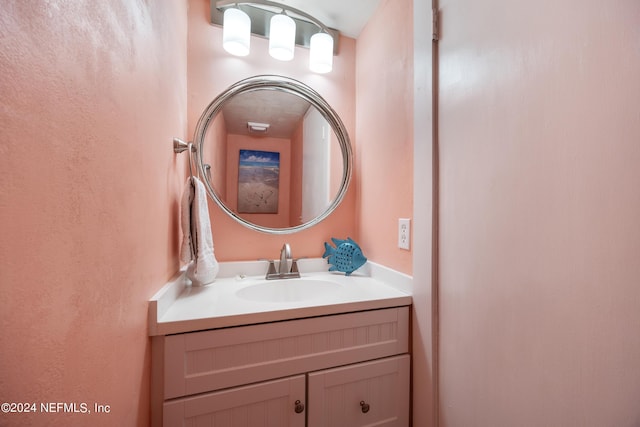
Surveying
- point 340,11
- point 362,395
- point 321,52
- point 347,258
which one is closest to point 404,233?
point 347,258

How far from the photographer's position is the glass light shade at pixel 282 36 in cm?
114

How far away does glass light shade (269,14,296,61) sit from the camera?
114 cm

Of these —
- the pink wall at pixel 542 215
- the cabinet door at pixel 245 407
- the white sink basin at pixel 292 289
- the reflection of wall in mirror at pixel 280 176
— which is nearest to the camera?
the pink wall at pixel 542 215

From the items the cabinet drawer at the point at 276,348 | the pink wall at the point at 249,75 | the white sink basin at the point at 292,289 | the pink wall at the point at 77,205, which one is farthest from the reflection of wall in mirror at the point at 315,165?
the pink wall at the point at 77,205

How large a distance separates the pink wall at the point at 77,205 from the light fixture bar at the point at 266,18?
63cm

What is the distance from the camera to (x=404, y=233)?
957 millimetres

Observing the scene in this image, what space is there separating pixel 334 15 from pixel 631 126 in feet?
4.11

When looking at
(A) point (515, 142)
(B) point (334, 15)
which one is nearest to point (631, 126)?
(A) point (515, 142)

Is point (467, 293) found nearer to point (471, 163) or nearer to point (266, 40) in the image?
point (471, 163)

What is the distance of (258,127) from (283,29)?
459 mm

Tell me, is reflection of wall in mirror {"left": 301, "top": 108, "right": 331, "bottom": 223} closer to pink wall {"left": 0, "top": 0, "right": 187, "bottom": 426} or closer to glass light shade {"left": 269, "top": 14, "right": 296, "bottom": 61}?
glass light shade {"left": 269, "top": 14, "right": 296, "bottom": 61}

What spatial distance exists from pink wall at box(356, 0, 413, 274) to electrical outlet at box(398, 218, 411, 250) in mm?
22

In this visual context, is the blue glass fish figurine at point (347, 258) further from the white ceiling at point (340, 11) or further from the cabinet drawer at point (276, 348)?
the white ceiling at point (340, 11)

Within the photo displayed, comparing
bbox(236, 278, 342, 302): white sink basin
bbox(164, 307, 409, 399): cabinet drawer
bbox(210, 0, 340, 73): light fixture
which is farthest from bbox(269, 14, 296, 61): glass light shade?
bbox(164, 307, 409, 399): cabinet drawer
